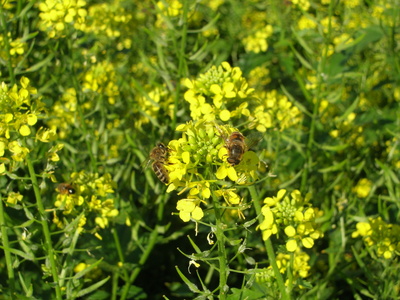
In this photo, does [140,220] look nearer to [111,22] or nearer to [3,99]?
[3,99]

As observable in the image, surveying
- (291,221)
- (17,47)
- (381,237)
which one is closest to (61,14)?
(17,47)

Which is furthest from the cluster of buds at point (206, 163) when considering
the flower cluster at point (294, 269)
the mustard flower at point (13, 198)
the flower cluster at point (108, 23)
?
the flower cluster at point (108, 23)

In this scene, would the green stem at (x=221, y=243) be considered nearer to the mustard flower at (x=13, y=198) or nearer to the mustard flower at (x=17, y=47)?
the mustard flower at (x=13, y=198)

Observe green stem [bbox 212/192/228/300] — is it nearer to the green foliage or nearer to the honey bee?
the green foliage

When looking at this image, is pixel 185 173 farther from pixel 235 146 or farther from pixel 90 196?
pixel 90 196

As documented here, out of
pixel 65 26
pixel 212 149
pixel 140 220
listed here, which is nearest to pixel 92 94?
pixel 65 26
